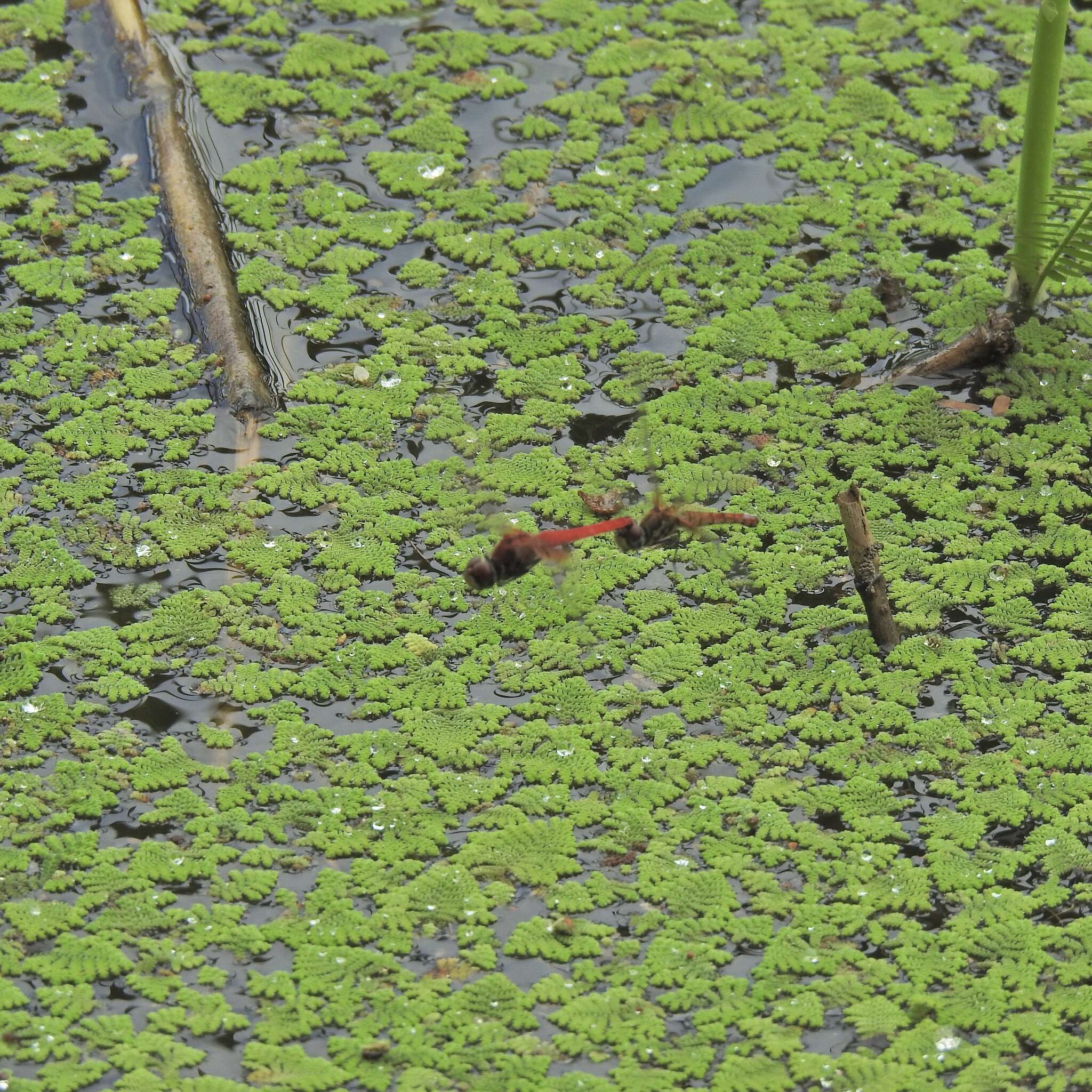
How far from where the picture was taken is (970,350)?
4.41m

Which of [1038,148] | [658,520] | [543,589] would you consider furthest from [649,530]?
[1038,148]

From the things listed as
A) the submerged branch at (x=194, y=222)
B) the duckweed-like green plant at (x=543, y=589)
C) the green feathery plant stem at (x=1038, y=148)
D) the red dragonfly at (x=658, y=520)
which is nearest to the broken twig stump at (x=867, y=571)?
the duckweed-like green plant at (x=543, y=589)

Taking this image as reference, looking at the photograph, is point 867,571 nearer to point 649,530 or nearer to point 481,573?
point 649,530

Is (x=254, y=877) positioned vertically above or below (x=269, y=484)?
below

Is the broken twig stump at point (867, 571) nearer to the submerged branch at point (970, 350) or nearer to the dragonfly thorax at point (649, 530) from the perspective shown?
the dragonfly thorax at point (649, 530)

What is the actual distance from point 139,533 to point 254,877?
1.21 m

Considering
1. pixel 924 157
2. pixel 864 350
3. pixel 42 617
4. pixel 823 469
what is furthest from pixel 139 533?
pixel 924 157

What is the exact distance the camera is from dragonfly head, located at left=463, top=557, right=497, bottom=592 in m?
3.21

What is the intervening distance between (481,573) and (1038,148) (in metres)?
2.46

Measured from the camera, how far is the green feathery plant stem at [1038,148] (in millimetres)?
4277

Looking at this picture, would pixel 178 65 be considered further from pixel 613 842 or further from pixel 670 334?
pixel 613 842

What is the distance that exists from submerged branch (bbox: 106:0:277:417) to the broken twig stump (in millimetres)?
1800

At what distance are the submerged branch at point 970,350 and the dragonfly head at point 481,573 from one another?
176 cm

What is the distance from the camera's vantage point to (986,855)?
10.5 ft
